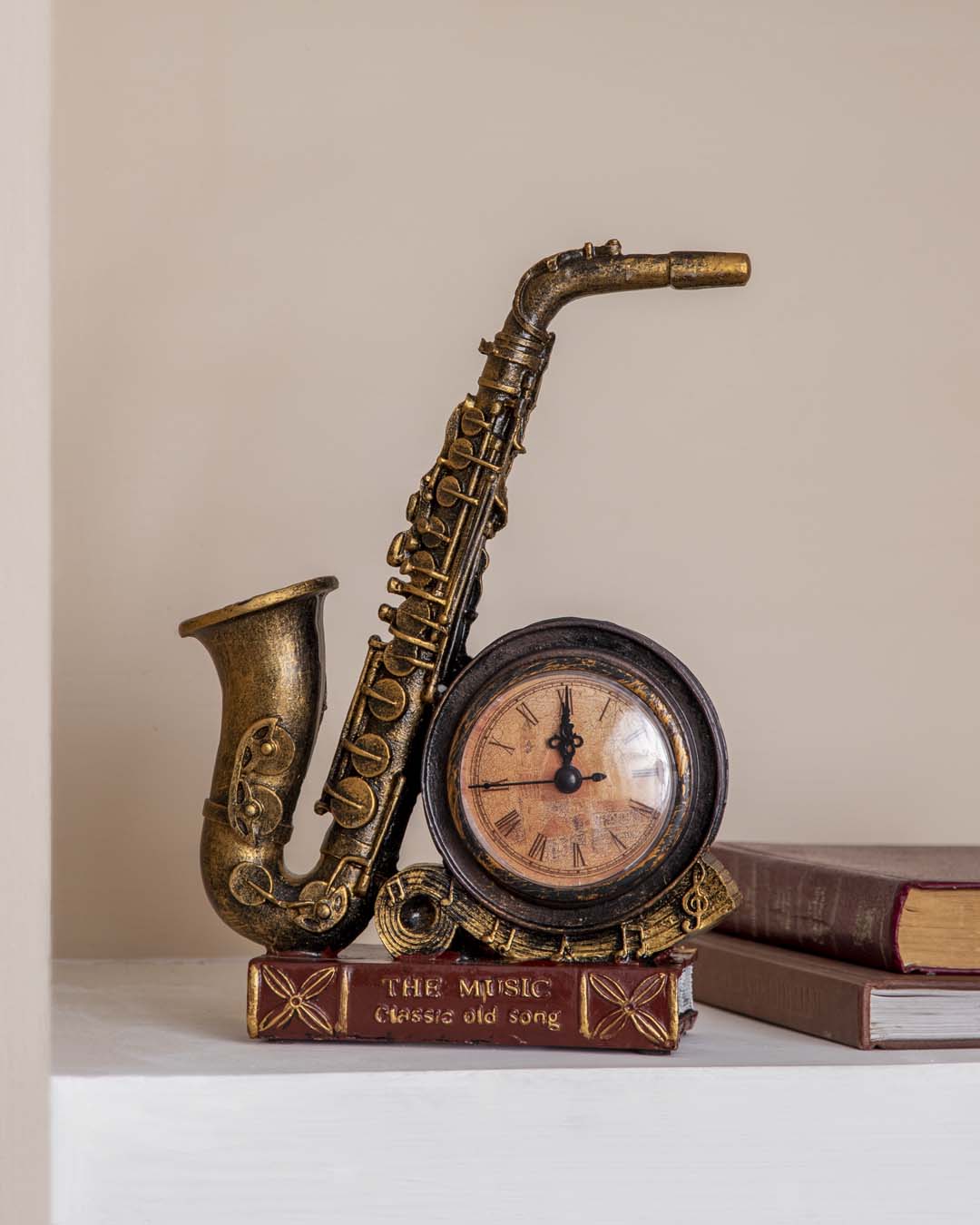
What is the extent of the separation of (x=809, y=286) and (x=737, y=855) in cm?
68

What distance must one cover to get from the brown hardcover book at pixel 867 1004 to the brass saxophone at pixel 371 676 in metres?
0.33

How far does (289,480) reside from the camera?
1.54 m

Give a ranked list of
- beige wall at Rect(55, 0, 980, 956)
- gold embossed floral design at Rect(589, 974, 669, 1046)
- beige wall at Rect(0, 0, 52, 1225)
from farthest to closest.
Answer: beige wall at Rect(55, 0, 980, 956), gold embossed floral design at Rect(589, 974, 669, 1046), beige wall at Rect(0, 0, 52, 1225)

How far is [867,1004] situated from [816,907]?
0.13 metres

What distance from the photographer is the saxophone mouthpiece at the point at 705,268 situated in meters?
1.08

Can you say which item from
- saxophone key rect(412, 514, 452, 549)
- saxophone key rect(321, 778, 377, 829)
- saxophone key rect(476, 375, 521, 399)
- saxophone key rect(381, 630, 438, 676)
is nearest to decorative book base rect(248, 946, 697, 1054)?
saxophone key rect(321, 778, 377, 829)

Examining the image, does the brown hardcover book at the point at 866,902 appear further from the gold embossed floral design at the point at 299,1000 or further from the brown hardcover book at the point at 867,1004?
the gold embossed floral design at the point at 299,1000

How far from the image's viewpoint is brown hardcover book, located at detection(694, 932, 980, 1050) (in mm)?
1042

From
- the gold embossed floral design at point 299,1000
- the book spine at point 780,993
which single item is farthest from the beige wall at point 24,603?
the book spine at point 780,993

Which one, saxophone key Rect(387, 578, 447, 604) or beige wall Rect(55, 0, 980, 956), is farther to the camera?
beige wall Rect(55, 0, 980, 956)

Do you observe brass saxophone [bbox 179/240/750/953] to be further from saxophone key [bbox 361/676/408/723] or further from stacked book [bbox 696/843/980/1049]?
stacked book [bbox 696/843/980/1049]

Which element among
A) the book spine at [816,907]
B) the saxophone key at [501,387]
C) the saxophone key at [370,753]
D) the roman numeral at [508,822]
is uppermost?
the saxophone key at [501,387]

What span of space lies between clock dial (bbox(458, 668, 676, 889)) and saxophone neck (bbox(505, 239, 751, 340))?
11.4 inches

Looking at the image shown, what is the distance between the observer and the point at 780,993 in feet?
3.77
